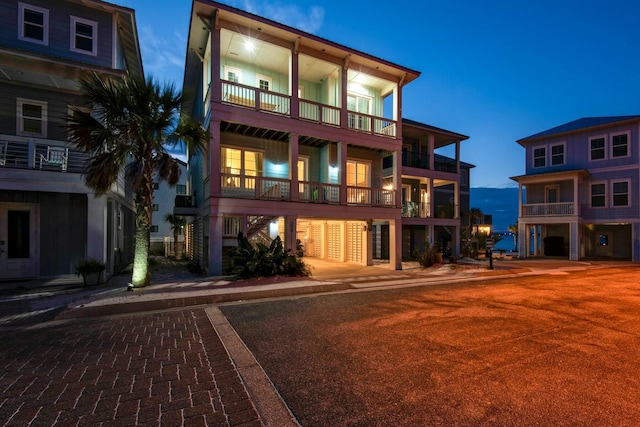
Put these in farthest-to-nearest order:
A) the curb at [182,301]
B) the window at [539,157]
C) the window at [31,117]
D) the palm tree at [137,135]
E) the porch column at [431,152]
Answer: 1. the window at [539,157]
2. the porch column at [431,152]
3. the window at [31,117]
4. the palm tree at [137,135]
5. the curb at [182,301]

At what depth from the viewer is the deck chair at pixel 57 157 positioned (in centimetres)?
1066

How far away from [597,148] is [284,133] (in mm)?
23735

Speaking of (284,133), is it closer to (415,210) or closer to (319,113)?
(319,113)

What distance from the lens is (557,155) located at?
82.0ft

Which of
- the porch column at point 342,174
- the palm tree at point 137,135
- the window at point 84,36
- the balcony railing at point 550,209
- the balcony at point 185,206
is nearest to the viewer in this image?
the palm tree at point 137,135

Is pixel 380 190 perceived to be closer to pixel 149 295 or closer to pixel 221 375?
pixel 149 295

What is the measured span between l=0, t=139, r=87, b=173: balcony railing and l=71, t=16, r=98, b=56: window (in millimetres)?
4094

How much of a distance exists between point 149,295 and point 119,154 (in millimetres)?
4087

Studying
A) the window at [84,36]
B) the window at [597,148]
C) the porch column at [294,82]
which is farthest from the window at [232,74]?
the window at [597,148]

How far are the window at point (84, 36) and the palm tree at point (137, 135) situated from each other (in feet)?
14.1

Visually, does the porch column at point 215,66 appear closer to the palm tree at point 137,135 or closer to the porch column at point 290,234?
the palm tree at point 137,135

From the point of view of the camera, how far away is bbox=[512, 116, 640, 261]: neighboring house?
72.1ft

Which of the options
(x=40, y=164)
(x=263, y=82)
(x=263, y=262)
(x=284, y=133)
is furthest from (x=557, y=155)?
(x=40, y=164)

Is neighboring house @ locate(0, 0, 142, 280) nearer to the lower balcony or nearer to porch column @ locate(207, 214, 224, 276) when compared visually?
porch column @ locate(207, 214, 224, 276)
